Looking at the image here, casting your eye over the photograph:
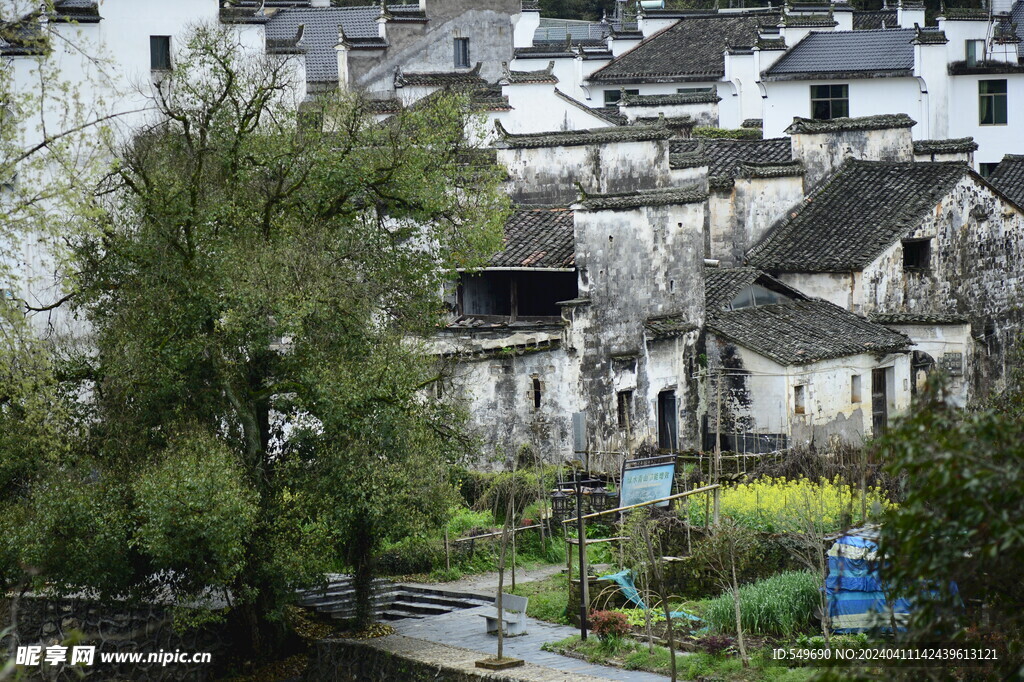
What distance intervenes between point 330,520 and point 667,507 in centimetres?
526

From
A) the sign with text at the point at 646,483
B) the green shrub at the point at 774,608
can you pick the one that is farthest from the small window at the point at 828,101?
the green shrub at the point at 774,608

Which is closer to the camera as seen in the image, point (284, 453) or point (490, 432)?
point (284, 453)

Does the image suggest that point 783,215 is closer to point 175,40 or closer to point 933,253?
point 933,253

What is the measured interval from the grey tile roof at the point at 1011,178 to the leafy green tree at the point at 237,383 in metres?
23.9

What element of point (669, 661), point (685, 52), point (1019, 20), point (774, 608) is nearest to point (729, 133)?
point (685, 52)

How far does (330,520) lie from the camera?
52.1ft

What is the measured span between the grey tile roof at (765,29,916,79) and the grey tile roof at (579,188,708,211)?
1904cm

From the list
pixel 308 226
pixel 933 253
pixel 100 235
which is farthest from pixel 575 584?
pixel 933 253

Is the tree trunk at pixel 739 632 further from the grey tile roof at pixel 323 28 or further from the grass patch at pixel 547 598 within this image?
the grey tile roof at pixel 323 28

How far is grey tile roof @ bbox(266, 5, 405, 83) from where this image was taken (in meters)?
40.5

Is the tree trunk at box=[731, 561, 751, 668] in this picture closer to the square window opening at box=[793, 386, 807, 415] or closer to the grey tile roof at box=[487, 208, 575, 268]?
the grey tile roof at box=[487, 208, 575, 268]

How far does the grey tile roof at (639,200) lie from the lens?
954 inches

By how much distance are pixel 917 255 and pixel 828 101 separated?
47.1 feet

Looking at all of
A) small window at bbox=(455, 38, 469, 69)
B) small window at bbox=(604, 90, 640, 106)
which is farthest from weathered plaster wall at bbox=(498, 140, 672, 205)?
small window at bbox=(604, 90, 640, 106)
